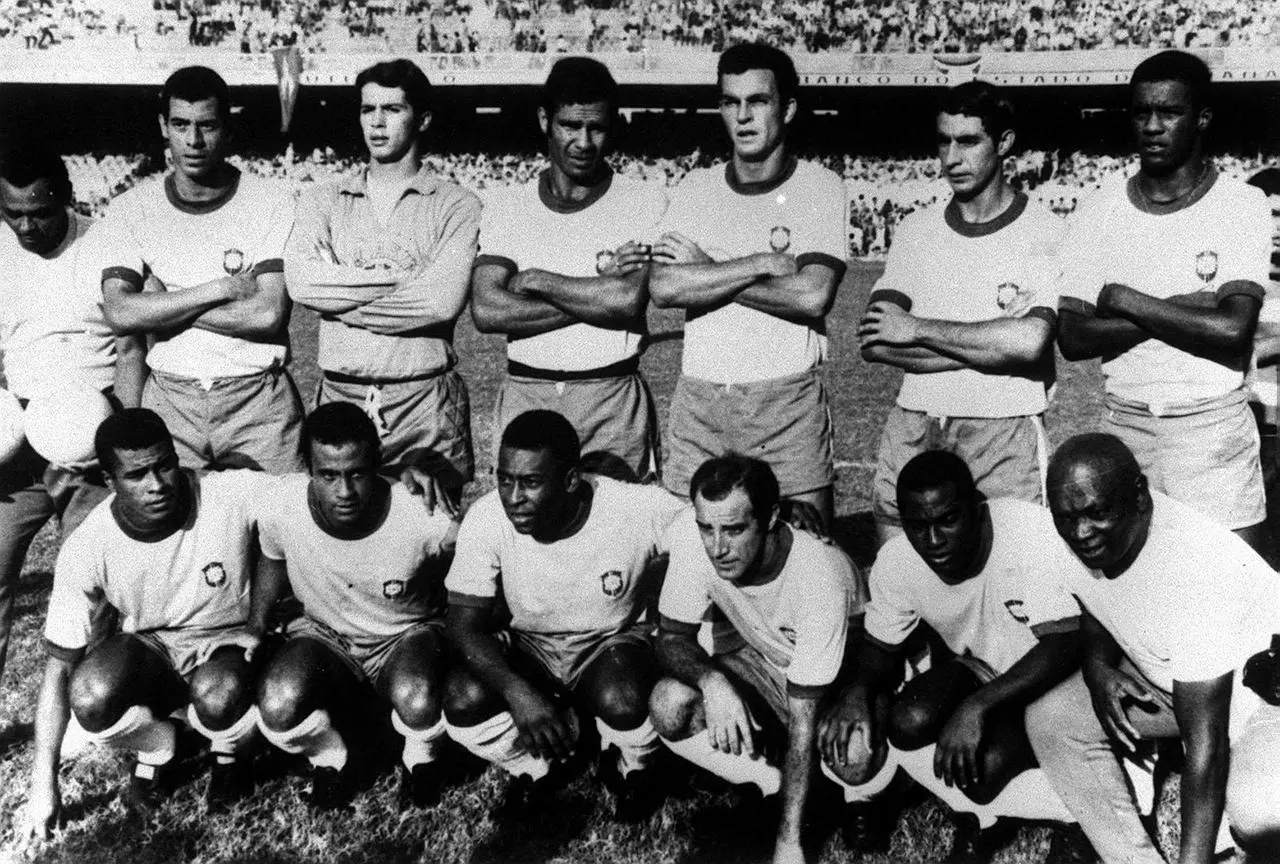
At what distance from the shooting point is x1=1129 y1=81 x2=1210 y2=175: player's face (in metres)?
3.93

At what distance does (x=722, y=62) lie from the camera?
13.8ft

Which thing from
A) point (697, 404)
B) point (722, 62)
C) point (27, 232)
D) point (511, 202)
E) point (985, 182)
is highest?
point (722, 62)

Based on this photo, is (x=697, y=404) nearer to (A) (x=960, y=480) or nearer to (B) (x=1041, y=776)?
(A) (x=960, y=480)

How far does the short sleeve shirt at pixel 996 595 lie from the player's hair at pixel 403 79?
8.20ft

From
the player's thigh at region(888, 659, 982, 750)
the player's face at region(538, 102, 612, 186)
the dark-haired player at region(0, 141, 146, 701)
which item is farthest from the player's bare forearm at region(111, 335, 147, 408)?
the player's thigh at region(888, 659, 982, 750)

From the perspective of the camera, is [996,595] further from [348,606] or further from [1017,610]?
[348,606]

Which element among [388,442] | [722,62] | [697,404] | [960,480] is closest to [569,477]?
[697,404]

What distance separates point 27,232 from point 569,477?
2454mm

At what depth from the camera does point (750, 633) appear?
3922mm

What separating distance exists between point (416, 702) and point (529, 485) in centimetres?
83

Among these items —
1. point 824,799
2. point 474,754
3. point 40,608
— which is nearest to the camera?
point 824,799

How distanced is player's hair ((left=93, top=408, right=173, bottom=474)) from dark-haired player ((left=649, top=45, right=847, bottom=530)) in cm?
179

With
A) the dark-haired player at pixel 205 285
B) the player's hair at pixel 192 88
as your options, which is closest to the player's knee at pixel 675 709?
the dark-haired player at pixel 205 285

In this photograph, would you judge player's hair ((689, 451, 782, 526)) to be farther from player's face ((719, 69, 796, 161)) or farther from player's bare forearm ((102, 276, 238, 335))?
player's bare forearm ((102, 276, 238, 335))
